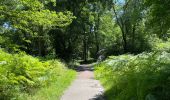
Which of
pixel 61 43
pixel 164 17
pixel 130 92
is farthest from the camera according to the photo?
pixel 61 43

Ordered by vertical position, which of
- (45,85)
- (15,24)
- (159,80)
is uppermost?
(15,24)

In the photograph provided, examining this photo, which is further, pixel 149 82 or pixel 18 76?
pixel 18 76

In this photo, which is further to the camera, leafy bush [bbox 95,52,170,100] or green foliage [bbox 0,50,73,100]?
green foliage [bbox 0,50,73,100]

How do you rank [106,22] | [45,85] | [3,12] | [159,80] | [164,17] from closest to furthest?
1. [159,80]
2. [3,12]
3. [164,17]
4. [45,85]
5. [106,22]

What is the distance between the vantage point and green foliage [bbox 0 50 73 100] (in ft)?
42.3

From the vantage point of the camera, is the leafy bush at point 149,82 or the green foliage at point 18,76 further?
the green foliage at point 18,76

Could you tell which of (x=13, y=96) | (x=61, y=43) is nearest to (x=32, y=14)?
(x=13, y=96)

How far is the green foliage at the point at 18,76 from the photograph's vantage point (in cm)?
1288

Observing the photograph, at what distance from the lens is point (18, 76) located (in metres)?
14.1

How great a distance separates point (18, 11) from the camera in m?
12.6

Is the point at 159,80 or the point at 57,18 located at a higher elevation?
the point at 57,18

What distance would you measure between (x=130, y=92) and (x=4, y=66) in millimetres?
5111

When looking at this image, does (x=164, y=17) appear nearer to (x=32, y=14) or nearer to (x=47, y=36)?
(x=32, y=14)

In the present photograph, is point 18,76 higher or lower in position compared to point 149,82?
lower
